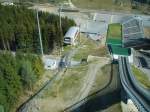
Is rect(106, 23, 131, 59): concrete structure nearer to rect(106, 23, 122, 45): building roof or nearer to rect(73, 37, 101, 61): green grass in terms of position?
rect(106, 23, 122, 45): building roof

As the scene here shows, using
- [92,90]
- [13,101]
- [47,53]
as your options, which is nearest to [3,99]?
[13,101]

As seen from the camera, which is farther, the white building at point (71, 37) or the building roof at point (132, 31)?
the building roof at point (132, 31)

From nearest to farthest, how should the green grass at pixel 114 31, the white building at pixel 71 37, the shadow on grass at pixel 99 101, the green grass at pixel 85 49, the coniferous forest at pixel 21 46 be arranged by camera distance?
1. the shadow on grass at pixel 99 101
2. the coniferous forest at pixel 21 46
3. the green grass at pixel 85 49
4. the white building at pixel 71 37
5. the green grass at pixel 114 31

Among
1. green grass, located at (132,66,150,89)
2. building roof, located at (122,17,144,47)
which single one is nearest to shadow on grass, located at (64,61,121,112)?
green grass, located at (132,66,150,89)

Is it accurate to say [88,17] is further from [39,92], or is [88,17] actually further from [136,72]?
[39,92]

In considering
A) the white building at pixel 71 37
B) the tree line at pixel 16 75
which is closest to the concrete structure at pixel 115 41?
the white building at pixel 71 37

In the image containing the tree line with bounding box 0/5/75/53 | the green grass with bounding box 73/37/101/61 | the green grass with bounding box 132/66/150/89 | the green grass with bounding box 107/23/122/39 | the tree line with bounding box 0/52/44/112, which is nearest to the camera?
the tree line with bounding box 0/52/44/112

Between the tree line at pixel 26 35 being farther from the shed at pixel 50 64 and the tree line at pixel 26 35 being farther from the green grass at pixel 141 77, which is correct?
the green grass at pixel 141 77

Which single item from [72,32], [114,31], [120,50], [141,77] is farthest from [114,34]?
[141,77]
